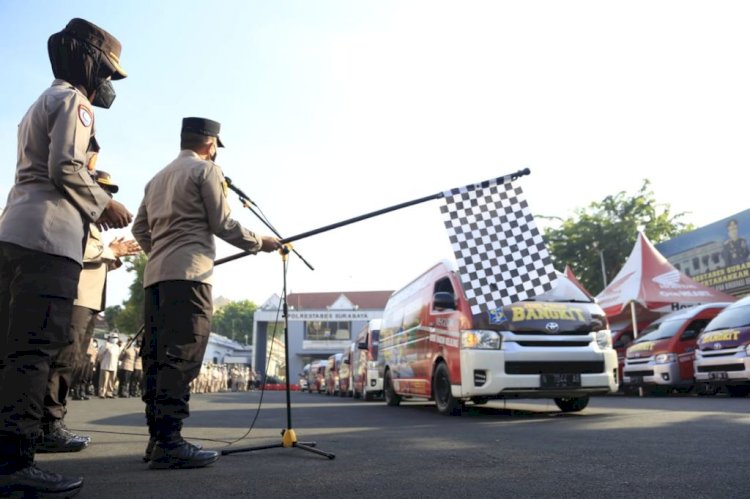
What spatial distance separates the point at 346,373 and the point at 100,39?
21383 mm

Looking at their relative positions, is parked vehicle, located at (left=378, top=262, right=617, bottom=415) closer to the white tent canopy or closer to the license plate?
the license plate

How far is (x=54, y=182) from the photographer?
3.07m

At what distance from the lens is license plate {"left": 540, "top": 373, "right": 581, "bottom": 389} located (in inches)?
298

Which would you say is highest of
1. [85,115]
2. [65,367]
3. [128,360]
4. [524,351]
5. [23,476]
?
[85,115]

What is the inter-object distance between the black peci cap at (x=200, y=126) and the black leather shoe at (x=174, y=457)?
2082 millimetres

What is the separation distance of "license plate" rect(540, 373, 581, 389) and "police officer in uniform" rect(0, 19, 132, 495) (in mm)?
5703

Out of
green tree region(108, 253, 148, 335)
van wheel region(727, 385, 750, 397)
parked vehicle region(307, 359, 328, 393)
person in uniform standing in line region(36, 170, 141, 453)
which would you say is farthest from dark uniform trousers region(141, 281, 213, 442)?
green tree region(108, 253, 148, 335)

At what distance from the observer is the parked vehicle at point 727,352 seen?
1080cm

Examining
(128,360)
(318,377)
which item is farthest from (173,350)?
(318,377)

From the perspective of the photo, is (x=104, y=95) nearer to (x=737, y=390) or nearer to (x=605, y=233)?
(x=737, y=390)

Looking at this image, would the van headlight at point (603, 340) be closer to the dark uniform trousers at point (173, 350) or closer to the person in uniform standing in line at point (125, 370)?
the dark uniform trousers at point (173, 350)

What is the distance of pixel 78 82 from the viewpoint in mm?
3434

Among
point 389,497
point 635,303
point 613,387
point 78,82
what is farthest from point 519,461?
point 635,303

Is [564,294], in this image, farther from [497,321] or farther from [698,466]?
[698,466]
